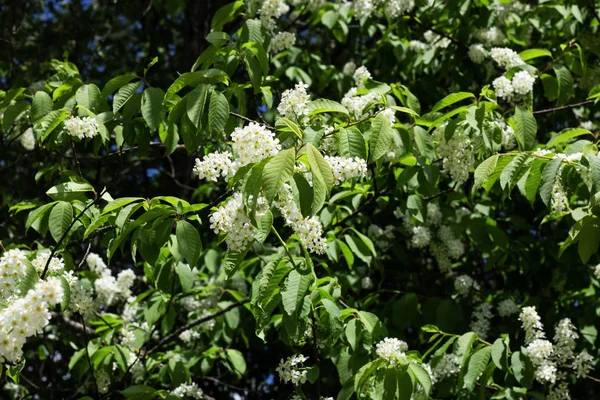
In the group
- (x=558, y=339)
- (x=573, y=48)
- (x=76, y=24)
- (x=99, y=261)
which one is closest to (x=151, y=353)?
(x=99, y=261)

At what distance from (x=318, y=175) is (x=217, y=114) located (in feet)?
2.82

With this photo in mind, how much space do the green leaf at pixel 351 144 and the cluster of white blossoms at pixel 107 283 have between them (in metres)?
2.41

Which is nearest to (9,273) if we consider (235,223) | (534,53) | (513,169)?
(235,223)

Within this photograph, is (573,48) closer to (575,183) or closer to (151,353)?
(575,183)

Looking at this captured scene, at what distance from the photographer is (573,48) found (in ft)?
14.9

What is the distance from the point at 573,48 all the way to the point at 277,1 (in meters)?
1.91

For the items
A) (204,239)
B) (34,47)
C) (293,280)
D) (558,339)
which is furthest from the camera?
(34,47)

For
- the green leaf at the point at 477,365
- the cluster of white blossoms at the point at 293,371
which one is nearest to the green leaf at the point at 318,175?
the cluster of white blossoms at the point at 293,371

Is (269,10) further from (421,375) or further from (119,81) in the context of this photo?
(421,375)

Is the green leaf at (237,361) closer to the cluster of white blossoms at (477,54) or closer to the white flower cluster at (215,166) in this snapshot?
the white flower cluster at (215,166)

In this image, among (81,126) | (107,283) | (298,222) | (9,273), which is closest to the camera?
(9,273)

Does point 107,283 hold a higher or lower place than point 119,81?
lower

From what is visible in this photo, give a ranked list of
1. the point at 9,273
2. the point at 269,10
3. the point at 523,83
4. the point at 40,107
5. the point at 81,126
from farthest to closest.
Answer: the point at 269,10 < the point at 523,83 < the point at 40,107 < the point at 81,126 < the point at 9,273

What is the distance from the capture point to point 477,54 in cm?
489
